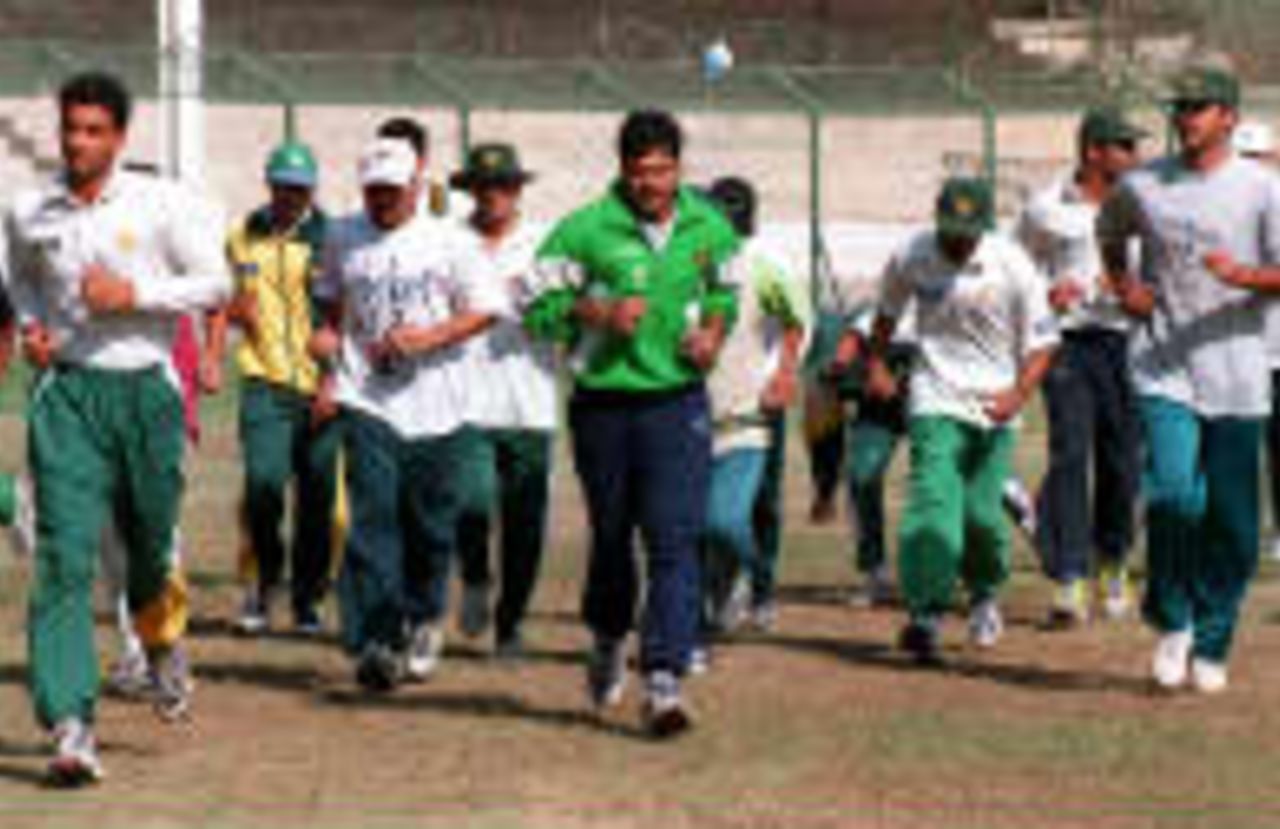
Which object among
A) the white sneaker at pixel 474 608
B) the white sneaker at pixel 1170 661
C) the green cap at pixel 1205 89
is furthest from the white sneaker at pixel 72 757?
the green cap at pixel 1205 89

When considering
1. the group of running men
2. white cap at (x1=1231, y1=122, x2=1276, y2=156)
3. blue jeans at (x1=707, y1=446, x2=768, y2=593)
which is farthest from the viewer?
white cap at (x1=1231, y1=122, x2=1276, y2=156)

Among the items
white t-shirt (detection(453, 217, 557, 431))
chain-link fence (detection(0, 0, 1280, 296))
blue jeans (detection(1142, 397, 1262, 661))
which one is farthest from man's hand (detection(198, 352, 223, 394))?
chain-link fence (detection(0, 0, 1280, 296))

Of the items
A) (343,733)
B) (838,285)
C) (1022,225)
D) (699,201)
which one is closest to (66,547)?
(343,733)

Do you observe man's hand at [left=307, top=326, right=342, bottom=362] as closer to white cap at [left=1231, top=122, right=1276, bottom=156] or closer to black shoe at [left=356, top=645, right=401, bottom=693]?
black shoe at [left=356, top=645, right=401, bottom=693]

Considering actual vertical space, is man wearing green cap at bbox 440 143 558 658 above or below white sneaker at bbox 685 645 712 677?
above

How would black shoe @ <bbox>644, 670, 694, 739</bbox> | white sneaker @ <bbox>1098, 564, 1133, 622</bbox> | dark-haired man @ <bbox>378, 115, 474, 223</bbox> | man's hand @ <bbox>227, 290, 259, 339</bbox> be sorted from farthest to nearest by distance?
white sneaker @ <bbox>1098, 564, 1133, 622</bbox> → man's hand @ <bbox>227, 290, 259, 339</bbox> → dark-haired man @ <bbox>378, 115, 474, 223</bbox> → black shoe @ <bbox>644, 670, 694, 739</bbox>

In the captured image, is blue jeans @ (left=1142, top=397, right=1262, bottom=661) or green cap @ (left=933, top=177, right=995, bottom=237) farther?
green cap @ (left=933, top=177, right=995, bottom=237)

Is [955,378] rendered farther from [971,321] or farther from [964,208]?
[964,208]

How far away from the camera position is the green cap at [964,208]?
14.1 m

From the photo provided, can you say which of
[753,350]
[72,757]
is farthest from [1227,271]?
[72,757]

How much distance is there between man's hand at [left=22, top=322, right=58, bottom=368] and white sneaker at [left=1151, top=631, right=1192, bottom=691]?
422cm

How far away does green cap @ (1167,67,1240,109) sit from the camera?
13.1 m

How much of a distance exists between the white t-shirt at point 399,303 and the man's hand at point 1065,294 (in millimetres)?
3289

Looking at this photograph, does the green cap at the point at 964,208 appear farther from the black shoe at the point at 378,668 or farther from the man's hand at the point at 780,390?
the black shoe at the point at 378,668
